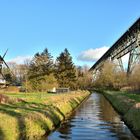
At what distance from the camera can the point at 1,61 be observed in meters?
68.8

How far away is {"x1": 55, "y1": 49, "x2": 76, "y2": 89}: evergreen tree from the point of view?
117312 mm

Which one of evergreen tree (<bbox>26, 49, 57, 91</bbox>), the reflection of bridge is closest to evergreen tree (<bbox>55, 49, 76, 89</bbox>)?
evergreen tree (<bbox>26, 49, 57, 91</bbox>)

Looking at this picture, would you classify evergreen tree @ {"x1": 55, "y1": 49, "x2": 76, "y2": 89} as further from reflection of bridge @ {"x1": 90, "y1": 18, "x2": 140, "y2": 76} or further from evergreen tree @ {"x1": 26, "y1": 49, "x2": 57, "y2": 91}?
reflection of bridge @ {"x1": 90, "y1": 18, "x2": 140, "y2": 76}

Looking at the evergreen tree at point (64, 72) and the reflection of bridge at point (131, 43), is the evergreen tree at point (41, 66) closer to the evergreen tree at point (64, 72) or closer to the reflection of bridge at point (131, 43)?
the evergreen tree at point (64, 72)

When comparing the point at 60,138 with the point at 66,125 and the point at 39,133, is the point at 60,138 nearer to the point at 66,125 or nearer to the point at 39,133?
the point at 39,133

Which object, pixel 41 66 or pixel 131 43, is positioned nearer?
pixel 131 43

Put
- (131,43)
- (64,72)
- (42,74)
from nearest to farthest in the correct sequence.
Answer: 1. (131,43)
2. (42,74)
3. (64,72)

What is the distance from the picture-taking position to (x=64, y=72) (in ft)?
→ 385

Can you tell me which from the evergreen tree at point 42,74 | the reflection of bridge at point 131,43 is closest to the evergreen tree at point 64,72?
the evergreen tree at point 42,74

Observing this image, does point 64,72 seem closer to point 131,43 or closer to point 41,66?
point 41,66

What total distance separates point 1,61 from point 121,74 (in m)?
69.0

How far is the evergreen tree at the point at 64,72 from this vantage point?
117 metres

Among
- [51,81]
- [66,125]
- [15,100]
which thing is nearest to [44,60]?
[51,81]

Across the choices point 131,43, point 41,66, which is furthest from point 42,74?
point 131,43
